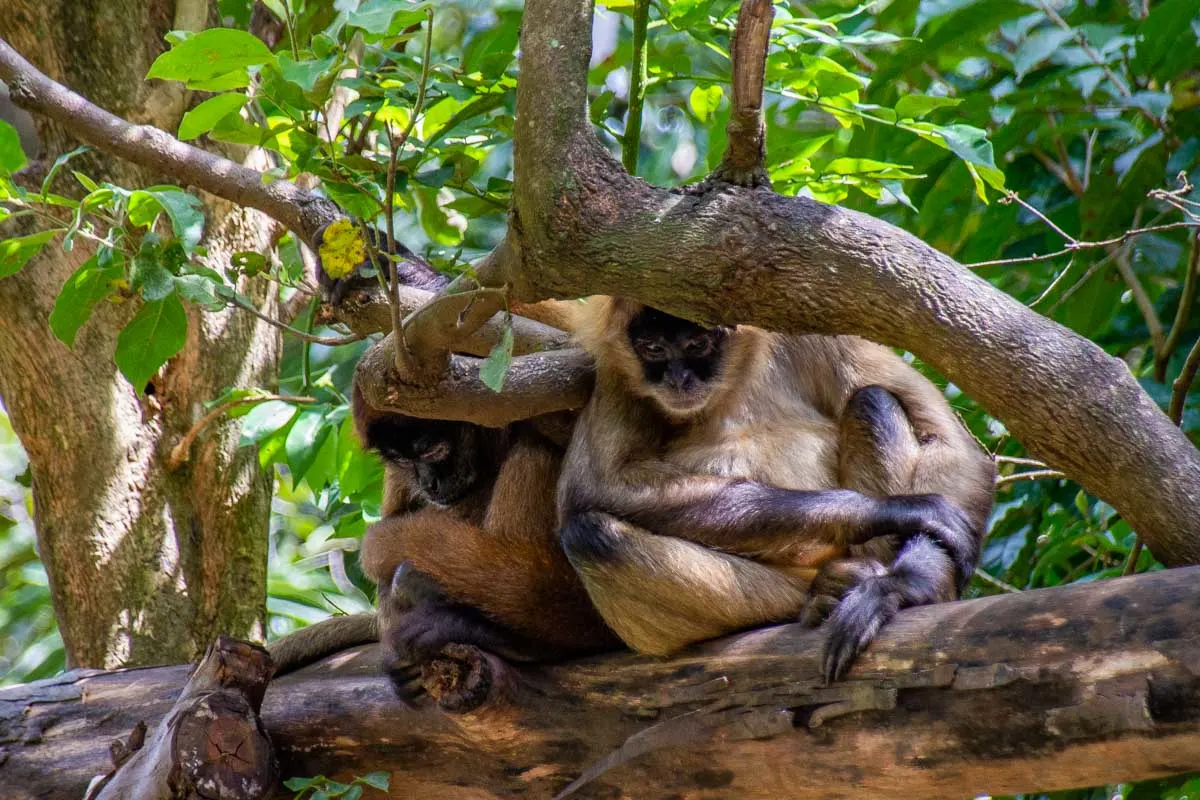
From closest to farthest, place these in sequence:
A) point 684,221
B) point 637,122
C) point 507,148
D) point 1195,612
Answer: point 1195,612, point 684,221, point 637,122, point 507,148

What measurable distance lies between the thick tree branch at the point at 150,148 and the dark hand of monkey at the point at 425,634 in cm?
135

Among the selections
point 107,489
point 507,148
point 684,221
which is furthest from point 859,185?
point 507,148

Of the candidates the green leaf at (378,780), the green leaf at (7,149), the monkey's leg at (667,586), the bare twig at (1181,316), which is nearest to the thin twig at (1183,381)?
the bare twig at (1181,316)

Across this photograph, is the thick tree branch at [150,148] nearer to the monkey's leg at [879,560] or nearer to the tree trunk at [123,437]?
the tree trunk at [123,437]

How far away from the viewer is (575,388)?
15.5ft

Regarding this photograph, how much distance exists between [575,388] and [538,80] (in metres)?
1.57

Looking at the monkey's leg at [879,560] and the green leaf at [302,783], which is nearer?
the monkey's leg at [879,560]

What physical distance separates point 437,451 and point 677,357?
131cm

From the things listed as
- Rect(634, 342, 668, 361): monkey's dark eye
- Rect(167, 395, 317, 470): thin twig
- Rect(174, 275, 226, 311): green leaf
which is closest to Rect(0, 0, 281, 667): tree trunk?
Rect(167, 395, 317, 470): thin twig

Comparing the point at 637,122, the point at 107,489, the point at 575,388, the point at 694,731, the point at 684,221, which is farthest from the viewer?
the point at 107,489

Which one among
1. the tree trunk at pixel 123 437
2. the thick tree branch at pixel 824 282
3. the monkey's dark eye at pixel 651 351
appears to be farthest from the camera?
the tree trunk at pixel 123 437

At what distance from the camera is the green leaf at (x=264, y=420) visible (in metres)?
5.35

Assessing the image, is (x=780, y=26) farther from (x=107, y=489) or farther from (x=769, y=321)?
(x=107, y=489)

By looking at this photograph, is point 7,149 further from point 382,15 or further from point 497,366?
point 497,366
